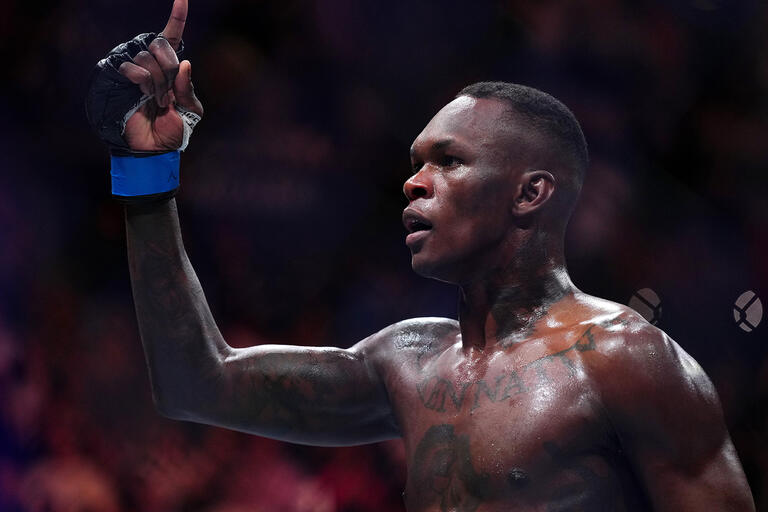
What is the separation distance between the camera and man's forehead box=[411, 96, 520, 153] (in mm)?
1319

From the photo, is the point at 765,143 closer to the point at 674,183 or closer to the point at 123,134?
the point at 674,183

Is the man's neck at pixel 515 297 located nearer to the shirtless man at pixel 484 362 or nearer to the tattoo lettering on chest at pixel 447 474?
the shirtless man at pixel 484 362

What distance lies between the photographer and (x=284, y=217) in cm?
229

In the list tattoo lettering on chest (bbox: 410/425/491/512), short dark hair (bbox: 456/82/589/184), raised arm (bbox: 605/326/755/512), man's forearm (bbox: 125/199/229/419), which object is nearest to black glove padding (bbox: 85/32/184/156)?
man's forearm (bbox: 125/199/229/419)

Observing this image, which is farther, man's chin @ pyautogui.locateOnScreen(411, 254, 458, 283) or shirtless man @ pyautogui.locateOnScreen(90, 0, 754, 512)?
man's chin @ pyautogui.locateOnScreen(411, 254, 458, 283)

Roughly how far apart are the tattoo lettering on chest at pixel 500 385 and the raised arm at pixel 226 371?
0.47 feet

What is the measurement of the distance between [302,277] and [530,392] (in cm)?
116

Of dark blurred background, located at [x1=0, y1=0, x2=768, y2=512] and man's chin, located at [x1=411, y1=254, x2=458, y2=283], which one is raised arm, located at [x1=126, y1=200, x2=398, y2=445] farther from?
dark blurred background, located at [x1=0, y1=0, x2=768, y2=512]

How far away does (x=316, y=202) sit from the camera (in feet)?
7.55

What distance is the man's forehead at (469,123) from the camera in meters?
1.32

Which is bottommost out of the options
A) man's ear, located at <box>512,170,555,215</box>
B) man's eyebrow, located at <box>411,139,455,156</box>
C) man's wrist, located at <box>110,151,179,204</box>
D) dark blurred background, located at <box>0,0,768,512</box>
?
dark blurred background, located at <box>0,0,768,512</box>

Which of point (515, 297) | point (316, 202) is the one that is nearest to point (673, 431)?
point (515, 297)

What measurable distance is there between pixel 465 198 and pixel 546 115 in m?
0.18

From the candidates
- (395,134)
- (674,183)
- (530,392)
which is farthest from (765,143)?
(530,392)
